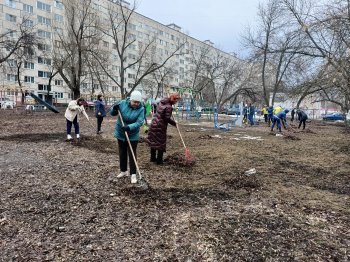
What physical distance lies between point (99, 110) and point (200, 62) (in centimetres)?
4199

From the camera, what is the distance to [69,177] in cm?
599

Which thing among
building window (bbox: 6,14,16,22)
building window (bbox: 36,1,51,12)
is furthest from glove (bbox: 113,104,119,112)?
building window (bbox: 36,1,51,12)

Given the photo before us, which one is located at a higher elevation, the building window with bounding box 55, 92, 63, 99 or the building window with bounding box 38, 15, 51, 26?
the building window with bounding box 38, 15, 51, 26

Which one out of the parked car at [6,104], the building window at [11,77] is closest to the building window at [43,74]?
the building window at [11,77]

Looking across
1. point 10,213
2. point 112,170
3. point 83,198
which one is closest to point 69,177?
point 112,170

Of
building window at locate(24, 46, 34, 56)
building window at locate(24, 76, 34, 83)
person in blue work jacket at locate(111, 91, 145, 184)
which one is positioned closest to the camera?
person in blue work jacket at locate(111, 91, 145, 184)

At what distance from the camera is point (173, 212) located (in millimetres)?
4309

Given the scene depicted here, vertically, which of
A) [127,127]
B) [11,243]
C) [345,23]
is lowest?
[11,243]

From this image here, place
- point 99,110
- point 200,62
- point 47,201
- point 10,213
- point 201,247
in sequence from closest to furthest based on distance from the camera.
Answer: point 201,247, point 10,213, point 47,201, point 99,110, point 200,62

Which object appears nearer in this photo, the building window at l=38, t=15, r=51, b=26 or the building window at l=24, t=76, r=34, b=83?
the building window at l=24, t=76, r=34, b=83

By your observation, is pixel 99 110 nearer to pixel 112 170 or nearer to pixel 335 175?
pixel 112 170

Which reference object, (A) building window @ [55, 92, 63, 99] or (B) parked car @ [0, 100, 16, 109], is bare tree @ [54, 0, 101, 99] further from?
(A) building window @ [55, 92, 63, 99]

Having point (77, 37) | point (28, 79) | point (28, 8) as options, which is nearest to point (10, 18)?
point (28, 8)

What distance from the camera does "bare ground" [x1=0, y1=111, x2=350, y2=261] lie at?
10.9ft
